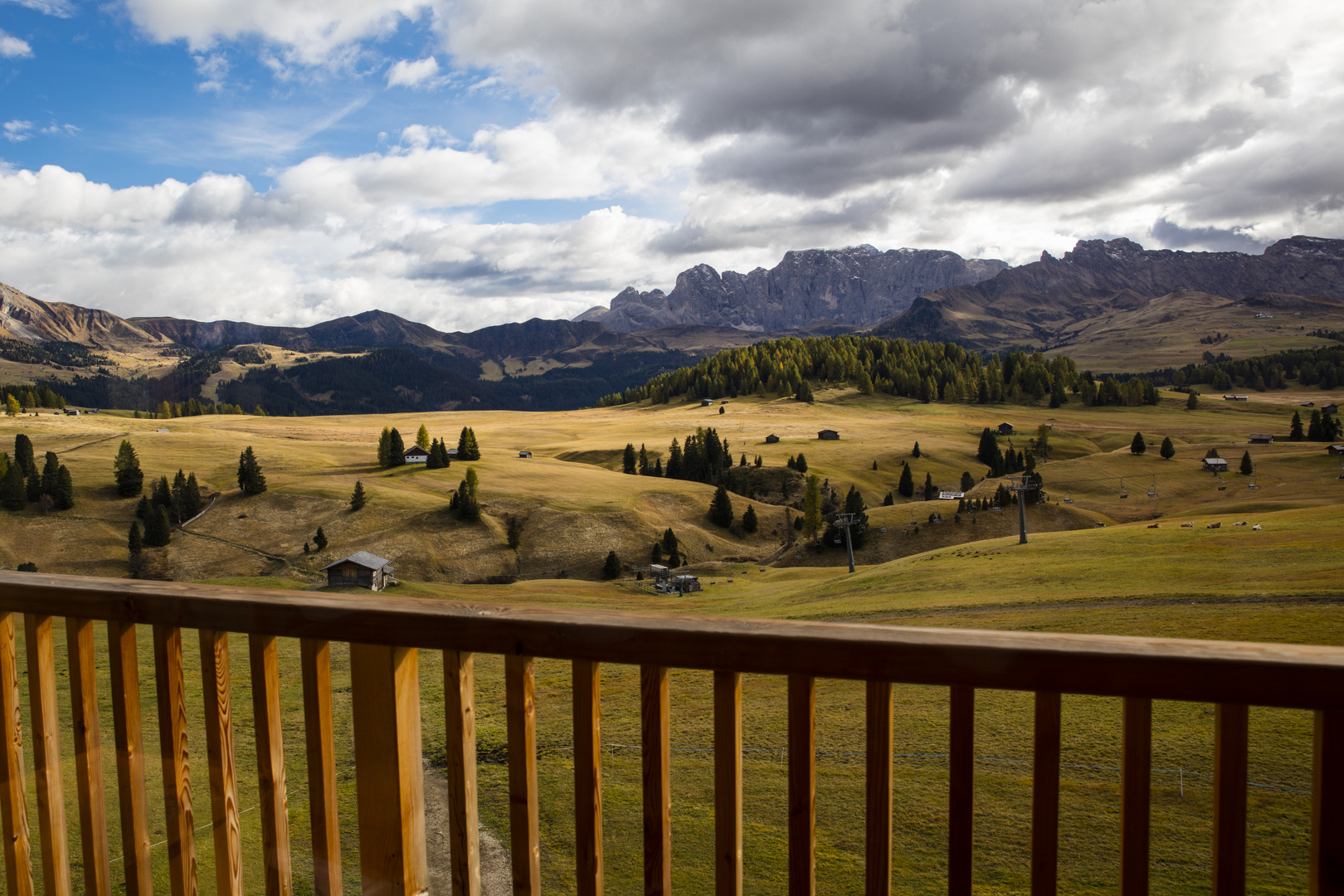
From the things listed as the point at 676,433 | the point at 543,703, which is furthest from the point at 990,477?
the point at 543,703

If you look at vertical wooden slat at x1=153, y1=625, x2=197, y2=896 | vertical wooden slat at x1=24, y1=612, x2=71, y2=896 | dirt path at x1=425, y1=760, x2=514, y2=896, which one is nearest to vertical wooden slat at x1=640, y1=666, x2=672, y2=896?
vertical wooden slat at x1=153, y1=625, x2=197, y2=896

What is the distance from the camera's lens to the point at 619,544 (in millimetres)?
74125

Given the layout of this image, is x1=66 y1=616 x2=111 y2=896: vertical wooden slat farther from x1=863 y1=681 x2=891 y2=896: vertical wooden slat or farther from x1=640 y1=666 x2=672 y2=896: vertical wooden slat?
x1=863 y1=681 x2=891 y2=896: vertical wooden slat

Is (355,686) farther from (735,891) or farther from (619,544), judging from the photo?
(619,544)

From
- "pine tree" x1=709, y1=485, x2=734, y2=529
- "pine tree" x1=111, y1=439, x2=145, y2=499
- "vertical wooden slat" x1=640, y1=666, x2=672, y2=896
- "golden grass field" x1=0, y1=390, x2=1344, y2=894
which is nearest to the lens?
"vertical wooden slat" x1=640, y1=666, x2=672, y2=896

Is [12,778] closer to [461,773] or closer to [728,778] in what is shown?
[461,773]

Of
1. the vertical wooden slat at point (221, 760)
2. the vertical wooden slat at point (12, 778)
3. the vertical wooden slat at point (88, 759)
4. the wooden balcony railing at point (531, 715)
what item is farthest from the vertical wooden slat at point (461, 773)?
the vertical wooden slat at point (12, 778)

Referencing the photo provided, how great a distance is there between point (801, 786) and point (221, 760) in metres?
2.27

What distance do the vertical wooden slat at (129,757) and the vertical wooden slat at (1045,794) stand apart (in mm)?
3276

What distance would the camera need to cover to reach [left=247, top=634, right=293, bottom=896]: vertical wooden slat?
308 centimetres

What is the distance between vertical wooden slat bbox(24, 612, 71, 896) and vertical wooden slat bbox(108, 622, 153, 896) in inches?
18.8

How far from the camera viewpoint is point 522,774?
278 cm

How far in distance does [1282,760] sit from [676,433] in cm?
12533

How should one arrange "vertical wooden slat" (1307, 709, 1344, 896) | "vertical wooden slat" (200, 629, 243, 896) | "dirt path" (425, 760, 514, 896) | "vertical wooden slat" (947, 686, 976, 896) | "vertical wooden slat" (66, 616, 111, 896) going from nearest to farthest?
"vertical wooden slat" (1307, 709, 1344, 896), "vertical wooden slat" (947, 686, 976, 896), "vertical wooden slat" (200, 629, 243, 896), "vertical wooden slat" (66, 616, 111, 896), "dirt path" (425, 760, 514, 896)
